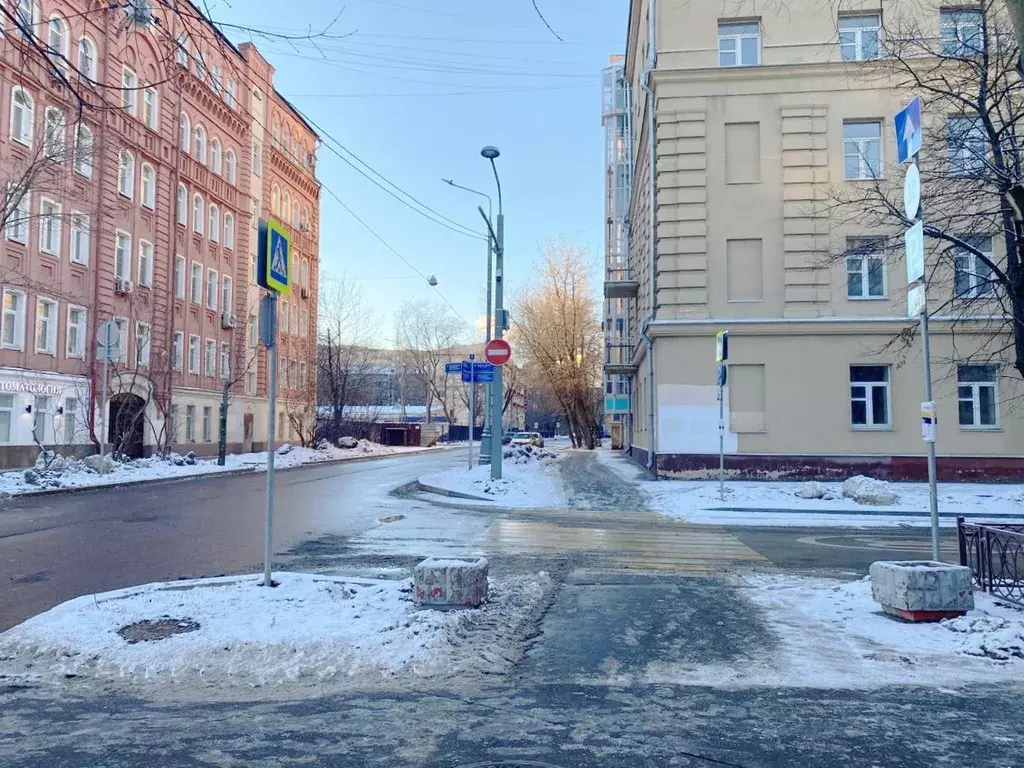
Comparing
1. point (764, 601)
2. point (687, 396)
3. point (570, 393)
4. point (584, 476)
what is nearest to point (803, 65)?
point (687, 396)

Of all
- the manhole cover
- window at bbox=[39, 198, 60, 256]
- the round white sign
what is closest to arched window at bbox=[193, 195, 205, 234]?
window at bbox=[39, 198, 60, 256]

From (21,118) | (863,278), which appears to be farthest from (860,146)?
(21,118)

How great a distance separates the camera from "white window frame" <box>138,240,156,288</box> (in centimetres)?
3319

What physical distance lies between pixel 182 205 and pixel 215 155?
4.54 m

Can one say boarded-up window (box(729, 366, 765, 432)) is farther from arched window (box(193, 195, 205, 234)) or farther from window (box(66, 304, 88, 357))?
arched window (box(193, 195, 205, 234))

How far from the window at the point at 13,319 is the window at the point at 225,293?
14.3 metres

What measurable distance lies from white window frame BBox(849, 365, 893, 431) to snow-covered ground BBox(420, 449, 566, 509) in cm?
887

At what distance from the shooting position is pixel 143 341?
32.2 metres

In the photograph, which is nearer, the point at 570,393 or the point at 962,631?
the point at 962,631

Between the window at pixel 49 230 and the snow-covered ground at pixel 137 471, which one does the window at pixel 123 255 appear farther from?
the snow-covered ground at pixel 137 471

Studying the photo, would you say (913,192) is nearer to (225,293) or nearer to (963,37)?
(963,37)

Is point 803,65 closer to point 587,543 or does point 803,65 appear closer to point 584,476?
point 584,476

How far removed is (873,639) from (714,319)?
57.2 feet

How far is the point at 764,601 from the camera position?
7.50 m
